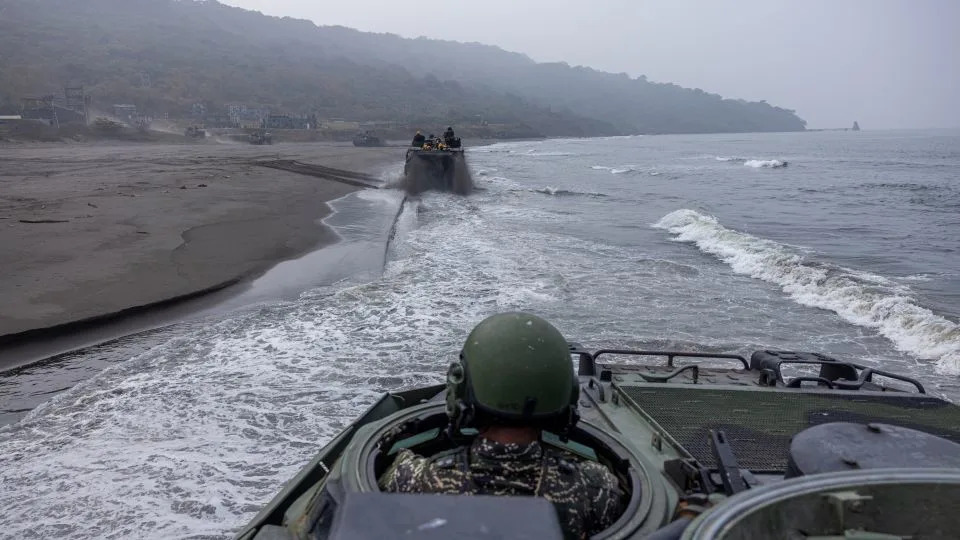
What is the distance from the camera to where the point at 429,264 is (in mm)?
15000

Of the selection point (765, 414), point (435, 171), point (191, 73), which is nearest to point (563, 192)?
point (435, 171)

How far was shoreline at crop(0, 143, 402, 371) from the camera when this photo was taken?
10297 millimetres

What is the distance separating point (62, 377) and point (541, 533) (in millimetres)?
7758

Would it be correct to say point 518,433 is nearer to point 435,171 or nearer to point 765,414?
point 765,414

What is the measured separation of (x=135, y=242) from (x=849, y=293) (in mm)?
14034

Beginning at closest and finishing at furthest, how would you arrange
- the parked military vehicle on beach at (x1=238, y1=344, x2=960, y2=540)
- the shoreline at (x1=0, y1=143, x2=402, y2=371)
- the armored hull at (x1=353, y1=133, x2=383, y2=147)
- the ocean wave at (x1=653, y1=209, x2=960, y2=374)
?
the parked military vehicle on beach at (x1=238, y1=344, x2=960, y2=540), the shoreline at (x1=0, y1=143, x2=402, y2=371), the ocean wave at (x1=653, y1=209, x2=960, y2=374), the armored hull at (x1=353, y1=133, x2=383, y2=147)

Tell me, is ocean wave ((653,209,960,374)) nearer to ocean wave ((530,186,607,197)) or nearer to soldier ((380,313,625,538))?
soldier ((380,313,625,538))

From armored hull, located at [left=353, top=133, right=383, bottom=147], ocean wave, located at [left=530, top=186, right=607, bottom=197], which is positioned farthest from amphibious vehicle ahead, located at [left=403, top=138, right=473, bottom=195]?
armored hull, located at [left=353, top=133, right=383, bottom=147]

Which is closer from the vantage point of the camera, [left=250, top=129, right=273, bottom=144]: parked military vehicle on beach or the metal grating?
the metal grating

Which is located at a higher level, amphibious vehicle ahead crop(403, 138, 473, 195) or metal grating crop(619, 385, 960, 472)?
amphibious vehicle ahead crop(403, 138, 473, 195)

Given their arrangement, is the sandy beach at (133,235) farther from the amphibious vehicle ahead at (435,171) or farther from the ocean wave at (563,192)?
the ocean wave at (563,192)

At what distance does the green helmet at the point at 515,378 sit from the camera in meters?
2.59

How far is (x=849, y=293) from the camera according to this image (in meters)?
13.2

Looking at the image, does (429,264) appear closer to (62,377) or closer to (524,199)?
(62,377)
